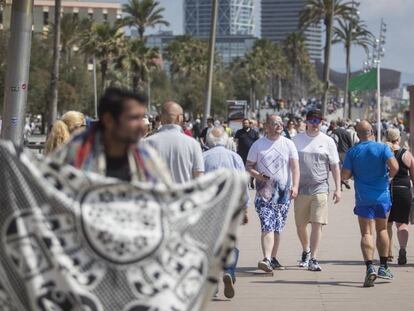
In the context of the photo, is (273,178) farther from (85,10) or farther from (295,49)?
(85,10)

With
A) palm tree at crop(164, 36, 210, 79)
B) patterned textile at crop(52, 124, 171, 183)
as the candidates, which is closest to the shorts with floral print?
patterned textile at crop(52, 124, 171, 183)

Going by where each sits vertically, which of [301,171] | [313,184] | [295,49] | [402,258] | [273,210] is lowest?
[402,258]

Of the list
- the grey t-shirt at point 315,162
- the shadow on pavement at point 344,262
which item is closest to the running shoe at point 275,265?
Answer: the shadow on pavement at point 344,262

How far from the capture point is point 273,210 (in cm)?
1143

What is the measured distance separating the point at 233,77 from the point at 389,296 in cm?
12030

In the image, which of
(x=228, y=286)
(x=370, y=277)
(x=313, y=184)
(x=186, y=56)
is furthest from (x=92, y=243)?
(x=186, y=56)

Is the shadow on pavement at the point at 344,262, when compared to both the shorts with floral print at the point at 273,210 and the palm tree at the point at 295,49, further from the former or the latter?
the palm tree at the point at 295,49

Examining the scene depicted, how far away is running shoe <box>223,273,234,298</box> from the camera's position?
9.53 metres

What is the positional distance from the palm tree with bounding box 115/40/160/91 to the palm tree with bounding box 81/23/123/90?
2.29 feet

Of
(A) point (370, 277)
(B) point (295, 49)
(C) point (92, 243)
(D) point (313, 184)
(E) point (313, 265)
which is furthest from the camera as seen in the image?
(B) point (295, 49)

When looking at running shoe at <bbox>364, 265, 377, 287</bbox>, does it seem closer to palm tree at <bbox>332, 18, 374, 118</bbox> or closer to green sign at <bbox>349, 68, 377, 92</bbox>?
green sign at <bbox>349, 68, 377, 92</bbox>

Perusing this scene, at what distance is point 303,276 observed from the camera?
440 inches

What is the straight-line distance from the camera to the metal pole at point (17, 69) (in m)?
10.8

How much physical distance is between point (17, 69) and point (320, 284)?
389 cm
